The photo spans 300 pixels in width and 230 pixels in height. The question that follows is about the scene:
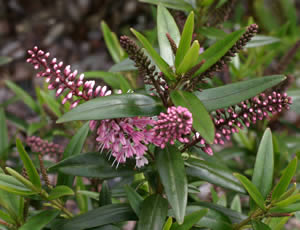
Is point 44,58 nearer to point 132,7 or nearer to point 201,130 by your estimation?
point 201,130

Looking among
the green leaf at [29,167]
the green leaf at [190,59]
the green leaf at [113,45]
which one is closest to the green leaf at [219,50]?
the green leaf at [190,59]

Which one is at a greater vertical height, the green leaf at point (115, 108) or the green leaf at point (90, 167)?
the green leaf at point (115, 108)

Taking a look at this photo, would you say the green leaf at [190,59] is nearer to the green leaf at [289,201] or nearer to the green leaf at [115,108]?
the green leaf at [115,108]

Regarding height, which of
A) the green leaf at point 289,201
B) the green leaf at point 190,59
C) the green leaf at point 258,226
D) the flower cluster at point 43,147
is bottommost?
the green leaf at point 258,226

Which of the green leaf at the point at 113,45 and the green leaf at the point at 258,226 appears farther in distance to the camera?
the green leaf at the point at 113,45

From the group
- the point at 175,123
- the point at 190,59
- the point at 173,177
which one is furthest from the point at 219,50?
the point at 173,177

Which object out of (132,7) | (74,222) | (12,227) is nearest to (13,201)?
(12,227)
